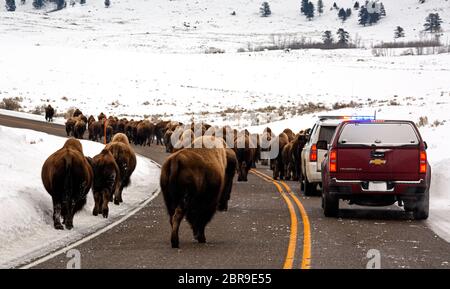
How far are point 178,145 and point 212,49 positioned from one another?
544ft

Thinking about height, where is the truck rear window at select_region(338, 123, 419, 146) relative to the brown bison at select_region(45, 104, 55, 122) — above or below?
above

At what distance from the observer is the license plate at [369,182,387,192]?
51.0ft

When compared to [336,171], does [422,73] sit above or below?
below

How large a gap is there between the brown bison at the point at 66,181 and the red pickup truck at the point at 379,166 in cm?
469

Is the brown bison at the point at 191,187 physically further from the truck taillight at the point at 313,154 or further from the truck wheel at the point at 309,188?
the truck wheel at the point at 309,188

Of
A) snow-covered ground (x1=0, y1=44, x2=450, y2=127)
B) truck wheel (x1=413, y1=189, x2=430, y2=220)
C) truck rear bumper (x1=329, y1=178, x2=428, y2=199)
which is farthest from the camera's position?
snow-covered ground (x1=0, y1=44, x2=450, y2=127)

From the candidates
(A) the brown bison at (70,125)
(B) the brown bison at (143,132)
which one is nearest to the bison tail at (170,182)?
(B) the brown bison at (143,132)

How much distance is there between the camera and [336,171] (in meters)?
15.8

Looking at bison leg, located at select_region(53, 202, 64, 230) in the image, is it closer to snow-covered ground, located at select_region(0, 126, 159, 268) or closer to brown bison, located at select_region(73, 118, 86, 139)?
snow-covered ground, located at select_region(0, 126, 159, 268)

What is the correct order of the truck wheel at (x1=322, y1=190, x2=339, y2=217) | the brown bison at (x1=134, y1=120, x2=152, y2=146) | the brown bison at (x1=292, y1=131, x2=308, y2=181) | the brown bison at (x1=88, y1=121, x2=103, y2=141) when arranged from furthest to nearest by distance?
the brown bison at (x1=134, y1=120, x2=152, y2=146), the brown bison at (x1=88, y1=121, x2=103, y2=141), the brown bison at (x1=292, y1=131, x2=308, y2=181), the truck wheel at (x1=322, y1=190, x2=339, y2=217)

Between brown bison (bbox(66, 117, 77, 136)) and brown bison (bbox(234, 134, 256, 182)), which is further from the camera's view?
brown bison (bbox(66, 117, 77, 136))

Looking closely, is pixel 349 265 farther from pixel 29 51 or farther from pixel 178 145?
pixel 29 51

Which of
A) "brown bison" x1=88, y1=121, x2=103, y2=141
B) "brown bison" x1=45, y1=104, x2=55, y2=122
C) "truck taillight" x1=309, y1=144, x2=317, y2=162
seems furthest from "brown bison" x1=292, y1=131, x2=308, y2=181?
"brown bison" x1=45, y1=104, x2=55, y2=122

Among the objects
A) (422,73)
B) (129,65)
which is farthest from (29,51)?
(422,73)
